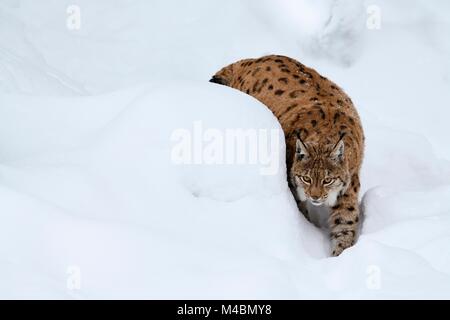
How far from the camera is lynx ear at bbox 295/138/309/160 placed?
5.17 meters

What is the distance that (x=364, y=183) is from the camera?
6.23 metres

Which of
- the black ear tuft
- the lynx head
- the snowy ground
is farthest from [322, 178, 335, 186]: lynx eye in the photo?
the black ear tuft

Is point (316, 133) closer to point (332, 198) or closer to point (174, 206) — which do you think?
point (332, 198)

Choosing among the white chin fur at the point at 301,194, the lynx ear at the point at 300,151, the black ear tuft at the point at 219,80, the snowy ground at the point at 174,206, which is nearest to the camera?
the snowy ground at the point at 174,206

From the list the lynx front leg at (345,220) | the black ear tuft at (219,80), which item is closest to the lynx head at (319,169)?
the lynx front leg at (345,220)

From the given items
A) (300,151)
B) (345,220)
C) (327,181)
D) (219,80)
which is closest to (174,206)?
(300,151)

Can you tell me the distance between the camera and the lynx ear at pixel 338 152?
518cm

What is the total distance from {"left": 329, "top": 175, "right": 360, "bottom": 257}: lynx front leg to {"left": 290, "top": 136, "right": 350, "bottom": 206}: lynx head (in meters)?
0.13

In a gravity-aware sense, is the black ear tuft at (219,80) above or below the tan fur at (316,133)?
above

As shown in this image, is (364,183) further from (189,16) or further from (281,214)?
(189,16)

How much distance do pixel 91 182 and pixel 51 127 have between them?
870 mm

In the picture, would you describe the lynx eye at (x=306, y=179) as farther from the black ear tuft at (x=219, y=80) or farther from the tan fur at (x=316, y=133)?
the black ear tuft at (x=219, y=80)

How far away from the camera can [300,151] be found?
522 centimetres

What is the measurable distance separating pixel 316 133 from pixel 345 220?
672 millimetres
